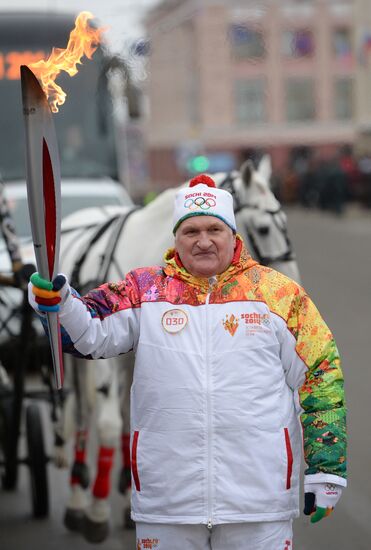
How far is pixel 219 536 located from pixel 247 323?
0.66m

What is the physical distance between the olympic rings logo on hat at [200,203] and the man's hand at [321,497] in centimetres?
94

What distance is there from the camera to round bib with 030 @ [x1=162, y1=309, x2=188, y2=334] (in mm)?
3775

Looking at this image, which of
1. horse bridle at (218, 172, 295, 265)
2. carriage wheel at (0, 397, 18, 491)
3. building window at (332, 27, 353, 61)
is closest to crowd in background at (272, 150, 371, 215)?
building window at (332, 27, 353, 61)

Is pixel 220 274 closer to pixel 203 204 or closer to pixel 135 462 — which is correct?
pixel 203 204

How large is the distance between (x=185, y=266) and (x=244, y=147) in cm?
5376

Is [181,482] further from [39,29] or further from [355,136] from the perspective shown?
[355,136]

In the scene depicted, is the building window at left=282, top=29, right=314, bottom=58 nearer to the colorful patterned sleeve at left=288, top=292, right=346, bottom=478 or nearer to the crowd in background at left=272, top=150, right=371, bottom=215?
the crowd in background at left=272, top=150, right=371, bottom=215

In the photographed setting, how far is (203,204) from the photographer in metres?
3.93

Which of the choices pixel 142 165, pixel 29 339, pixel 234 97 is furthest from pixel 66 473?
pixel 234 97

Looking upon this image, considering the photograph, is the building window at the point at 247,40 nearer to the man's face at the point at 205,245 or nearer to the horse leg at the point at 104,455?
the horse leg at the point at 104,455

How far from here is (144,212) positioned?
6.71 metres

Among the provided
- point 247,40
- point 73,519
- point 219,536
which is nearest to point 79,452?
point 73,519

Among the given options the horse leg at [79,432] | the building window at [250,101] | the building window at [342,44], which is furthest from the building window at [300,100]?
the horse leg at [79,432]

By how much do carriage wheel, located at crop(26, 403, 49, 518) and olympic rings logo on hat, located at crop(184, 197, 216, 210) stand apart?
309cm
